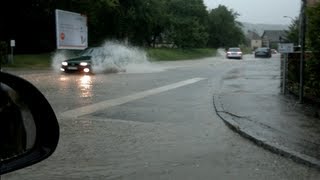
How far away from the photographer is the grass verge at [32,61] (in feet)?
132

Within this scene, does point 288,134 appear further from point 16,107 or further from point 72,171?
point 16,107

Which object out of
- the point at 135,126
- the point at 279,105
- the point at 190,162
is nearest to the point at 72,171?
the point at 190,162

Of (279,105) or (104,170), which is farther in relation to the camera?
(279,105)

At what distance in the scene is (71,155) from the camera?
302 inches

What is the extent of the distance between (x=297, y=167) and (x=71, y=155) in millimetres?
2804

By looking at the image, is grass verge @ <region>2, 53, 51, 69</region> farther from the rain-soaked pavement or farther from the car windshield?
the rain-soaked pavement

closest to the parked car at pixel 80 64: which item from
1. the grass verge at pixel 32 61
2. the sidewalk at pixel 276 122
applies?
the grass verge at pixel 32 61

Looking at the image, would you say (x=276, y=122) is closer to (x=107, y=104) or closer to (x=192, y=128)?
(x=192, y=128)

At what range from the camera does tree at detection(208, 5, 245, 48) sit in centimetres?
11554

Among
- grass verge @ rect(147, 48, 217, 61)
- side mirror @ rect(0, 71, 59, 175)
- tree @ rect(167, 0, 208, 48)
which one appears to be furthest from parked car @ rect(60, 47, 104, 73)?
tree @ rect(167, 0, 208, 48)

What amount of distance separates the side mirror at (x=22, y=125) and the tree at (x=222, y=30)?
11094 cm

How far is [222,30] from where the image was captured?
116 metres

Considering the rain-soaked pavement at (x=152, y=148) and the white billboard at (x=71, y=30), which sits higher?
the white billboard at (x=71, y=30)

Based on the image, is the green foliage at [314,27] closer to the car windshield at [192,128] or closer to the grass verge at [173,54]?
the car windshield at [192,128]
